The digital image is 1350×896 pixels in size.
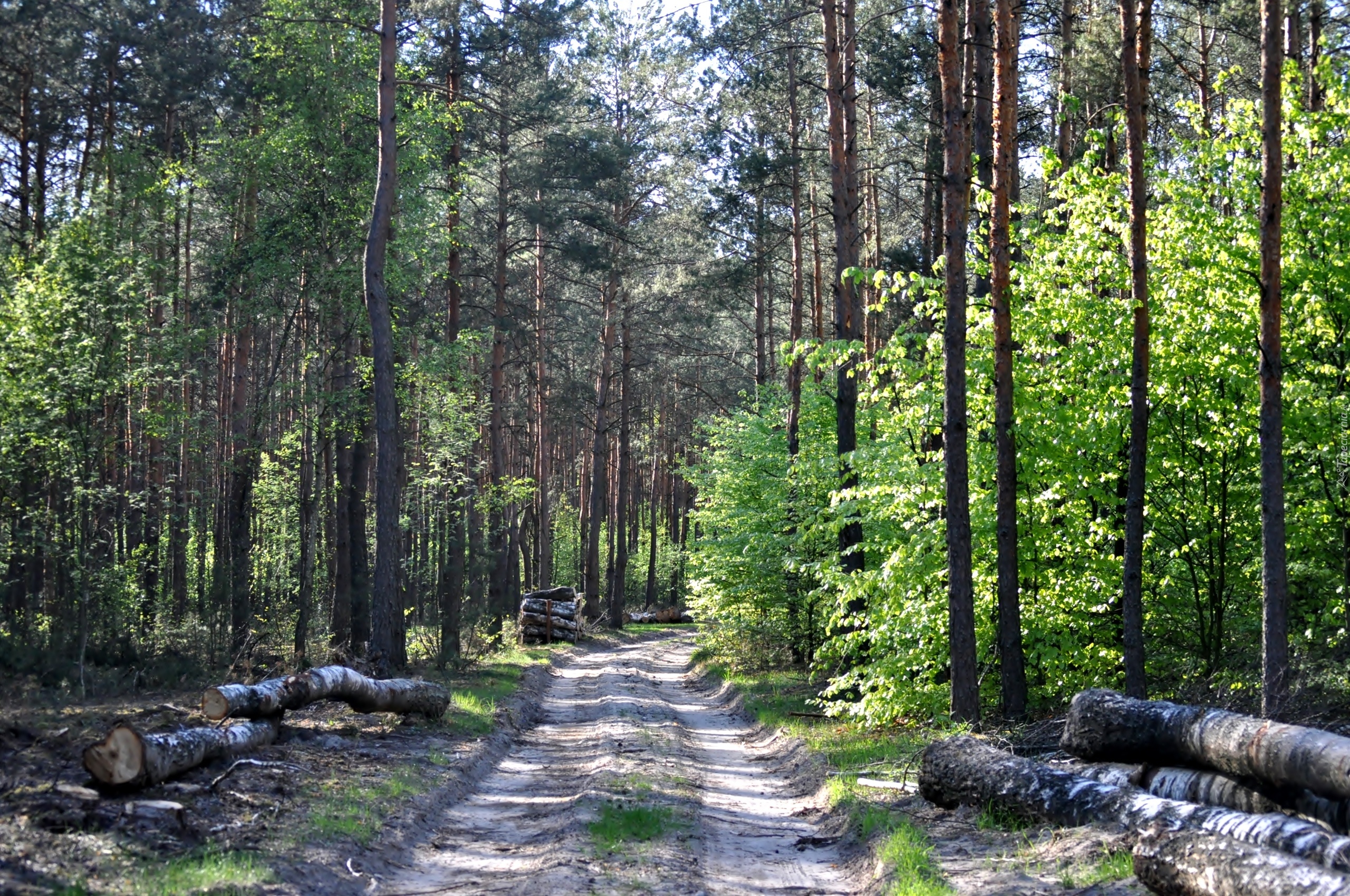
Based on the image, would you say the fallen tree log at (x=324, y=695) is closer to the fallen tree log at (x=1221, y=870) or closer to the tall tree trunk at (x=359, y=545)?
the tall tree trunk at (x=359, y=545)

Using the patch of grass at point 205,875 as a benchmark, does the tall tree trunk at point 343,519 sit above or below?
above

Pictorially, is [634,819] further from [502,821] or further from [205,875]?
[205,875]

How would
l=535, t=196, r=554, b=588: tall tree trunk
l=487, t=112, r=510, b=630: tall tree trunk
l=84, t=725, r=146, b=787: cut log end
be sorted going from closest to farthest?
l=84, t=725, r=146, b=787: cut log end < l=487, t=112, r=510, b=630: tall tree trunk < l=535, t=196, r=554, b=588: tall tree trunk

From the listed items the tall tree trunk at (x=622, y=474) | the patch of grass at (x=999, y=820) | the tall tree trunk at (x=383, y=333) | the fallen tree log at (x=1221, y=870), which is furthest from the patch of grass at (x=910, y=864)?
the tall tree trunk at (x=622, y=474)

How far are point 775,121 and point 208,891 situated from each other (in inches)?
957

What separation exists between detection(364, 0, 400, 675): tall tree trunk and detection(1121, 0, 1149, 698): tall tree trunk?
428 inches

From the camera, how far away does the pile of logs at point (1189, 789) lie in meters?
5.74

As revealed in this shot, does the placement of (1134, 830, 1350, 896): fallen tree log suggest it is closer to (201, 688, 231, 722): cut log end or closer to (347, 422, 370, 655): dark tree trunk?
(201, 688, 231, 722): cut log end

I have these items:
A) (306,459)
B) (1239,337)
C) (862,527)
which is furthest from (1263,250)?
(306,459)

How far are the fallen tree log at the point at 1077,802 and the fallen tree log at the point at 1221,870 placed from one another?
271 mm

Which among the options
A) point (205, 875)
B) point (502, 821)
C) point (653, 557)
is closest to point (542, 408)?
A: point (653, 557)

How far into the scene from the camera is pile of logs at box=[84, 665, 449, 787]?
773 centimetres

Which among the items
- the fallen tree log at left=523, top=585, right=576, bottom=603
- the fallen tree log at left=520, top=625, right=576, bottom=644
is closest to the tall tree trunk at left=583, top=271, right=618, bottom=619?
the fallen tree log at left=523, top=585, right=576, bottom=603

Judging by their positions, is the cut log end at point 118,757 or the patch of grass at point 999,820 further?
the patch of grass at point 999,820
